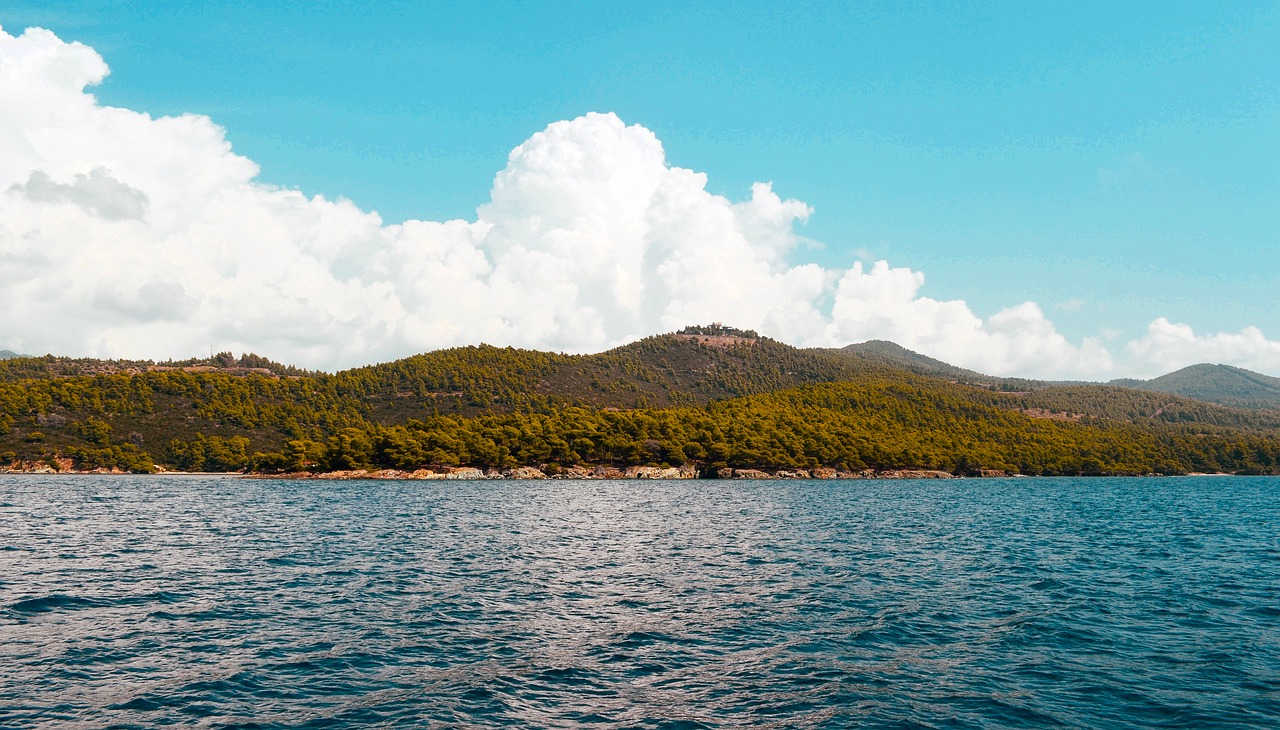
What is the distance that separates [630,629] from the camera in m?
33.8

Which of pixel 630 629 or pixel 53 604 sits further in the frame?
pixel 53 604

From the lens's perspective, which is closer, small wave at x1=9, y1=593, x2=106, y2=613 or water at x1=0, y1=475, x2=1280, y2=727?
water at x1=0, y1=475, x2=1280, y2=727

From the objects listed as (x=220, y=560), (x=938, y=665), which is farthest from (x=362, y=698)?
(x=220, y=560)

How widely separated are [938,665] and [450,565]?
3342 centimetres

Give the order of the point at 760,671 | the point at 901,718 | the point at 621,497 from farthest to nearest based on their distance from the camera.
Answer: the point at 621,497
the point at 760,671
the point at 901,718

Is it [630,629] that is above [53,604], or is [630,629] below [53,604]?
below

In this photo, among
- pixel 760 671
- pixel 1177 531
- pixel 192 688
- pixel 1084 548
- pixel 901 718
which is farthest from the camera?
pixel 1177 531

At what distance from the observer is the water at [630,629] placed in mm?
23703

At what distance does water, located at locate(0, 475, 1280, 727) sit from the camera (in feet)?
77.8

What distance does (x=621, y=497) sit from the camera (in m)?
132

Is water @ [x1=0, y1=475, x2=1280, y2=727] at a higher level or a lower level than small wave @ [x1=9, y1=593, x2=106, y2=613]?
lower

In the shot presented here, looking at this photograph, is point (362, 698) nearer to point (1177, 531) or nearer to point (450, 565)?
point (450, 565)

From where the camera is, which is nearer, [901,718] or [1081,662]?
[901,718]

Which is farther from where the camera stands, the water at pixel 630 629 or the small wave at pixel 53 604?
the small wave at pixel 53 604
